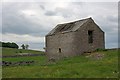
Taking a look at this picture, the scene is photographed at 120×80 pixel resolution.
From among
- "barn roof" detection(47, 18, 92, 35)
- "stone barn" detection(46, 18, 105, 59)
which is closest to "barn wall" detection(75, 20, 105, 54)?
"stone barn" detection(46, 18, 105, 59)

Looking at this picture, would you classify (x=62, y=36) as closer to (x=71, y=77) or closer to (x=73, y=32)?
(x=73, y=32)

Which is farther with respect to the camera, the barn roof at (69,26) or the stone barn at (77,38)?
the barn roof at (69,26)

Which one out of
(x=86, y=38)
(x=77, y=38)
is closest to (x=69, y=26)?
(x=77, y=38)

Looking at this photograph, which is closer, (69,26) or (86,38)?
(86,38)

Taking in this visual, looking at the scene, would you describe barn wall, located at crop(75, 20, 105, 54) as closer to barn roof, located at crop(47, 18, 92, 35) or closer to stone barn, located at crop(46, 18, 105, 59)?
stone barn, located at crop(46, 18, 105, 59)

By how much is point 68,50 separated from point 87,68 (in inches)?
1027

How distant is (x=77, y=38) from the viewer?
49406 millimetres

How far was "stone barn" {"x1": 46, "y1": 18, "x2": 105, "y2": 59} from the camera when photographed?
49562 mm

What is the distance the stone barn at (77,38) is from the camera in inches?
1951

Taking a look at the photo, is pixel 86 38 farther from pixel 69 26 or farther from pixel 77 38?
pixel 69 26

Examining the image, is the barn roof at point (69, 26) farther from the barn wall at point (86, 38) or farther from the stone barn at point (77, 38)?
the barn wall at point (86, 38)

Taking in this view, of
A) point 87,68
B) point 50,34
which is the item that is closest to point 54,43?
point 50,34

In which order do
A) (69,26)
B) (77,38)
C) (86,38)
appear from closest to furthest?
1. (77,38)
2. (86,38)
3. (69,26)

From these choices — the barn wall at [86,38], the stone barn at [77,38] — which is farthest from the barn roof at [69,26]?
the barn wall at [86,38]
